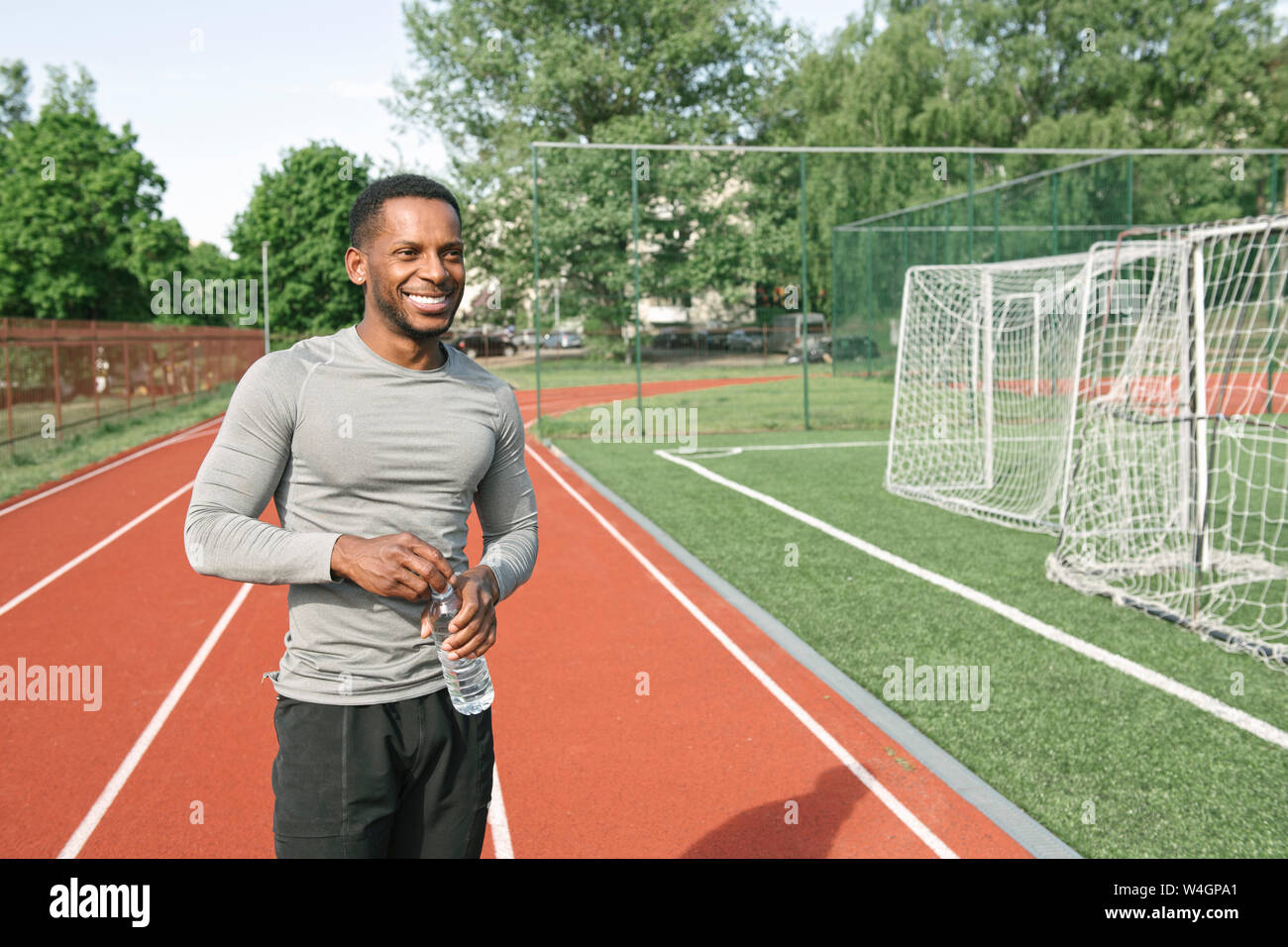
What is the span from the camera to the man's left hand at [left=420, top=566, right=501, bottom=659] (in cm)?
200

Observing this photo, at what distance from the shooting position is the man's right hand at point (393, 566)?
6.27 ft

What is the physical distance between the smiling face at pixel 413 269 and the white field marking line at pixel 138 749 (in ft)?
10.6

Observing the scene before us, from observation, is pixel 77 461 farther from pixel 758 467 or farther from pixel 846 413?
pixel 846 413

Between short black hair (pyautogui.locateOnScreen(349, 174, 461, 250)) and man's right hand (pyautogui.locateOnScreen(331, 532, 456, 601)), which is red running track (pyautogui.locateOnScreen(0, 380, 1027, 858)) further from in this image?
short black hair (pyautogui.locateOnScreen(349, 174, 461, 250))

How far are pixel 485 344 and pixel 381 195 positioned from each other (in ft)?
141

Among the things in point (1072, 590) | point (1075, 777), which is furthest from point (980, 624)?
point (1075, 777)

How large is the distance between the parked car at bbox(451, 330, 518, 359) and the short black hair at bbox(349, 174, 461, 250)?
132 ft

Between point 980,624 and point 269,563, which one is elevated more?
point 269,563

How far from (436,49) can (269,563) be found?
44949mm

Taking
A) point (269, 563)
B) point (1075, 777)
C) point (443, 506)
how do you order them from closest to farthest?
1. point (269, 563)
2. point (443, 506)
3. point (1075, 777)

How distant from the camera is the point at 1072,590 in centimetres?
787

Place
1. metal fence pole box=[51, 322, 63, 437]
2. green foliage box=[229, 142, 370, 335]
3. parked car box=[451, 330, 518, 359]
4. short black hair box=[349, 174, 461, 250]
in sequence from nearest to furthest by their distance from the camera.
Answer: short black hair box=[349, 174, 461, 250], metal fence pole box=[51, 322, 63, 437], parked car box=[451, 330, 518, 359], green foliage box=[229, 142, 370, 335]

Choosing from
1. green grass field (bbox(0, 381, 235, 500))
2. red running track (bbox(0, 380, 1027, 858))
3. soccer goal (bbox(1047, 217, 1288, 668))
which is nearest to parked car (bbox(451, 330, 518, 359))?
green grass field (bbox(0, 381, 235, 500))

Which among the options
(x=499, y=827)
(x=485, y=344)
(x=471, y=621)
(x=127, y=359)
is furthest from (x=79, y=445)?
(x=485, y=344)
